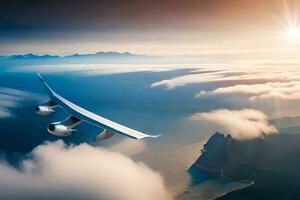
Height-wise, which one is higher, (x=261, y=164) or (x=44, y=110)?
(x=44, y=110)

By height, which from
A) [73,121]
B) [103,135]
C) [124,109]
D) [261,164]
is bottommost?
[261,164]

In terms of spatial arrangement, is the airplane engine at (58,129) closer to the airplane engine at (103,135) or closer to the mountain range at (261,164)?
the airplane engine at (103,135)

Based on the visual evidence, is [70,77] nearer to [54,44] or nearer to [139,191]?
[54,44]

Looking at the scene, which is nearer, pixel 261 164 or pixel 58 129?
pixel 58 129

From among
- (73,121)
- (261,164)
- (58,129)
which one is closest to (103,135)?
(73,121)

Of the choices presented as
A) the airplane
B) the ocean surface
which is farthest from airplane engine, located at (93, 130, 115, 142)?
the ocean surface

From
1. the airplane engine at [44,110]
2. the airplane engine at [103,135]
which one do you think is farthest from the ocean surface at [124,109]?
the airplane engine at [103,135]

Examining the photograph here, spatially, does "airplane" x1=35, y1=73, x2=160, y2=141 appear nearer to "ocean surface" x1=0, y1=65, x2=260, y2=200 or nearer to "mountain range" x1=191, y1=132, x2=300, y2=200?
"ocean surface" x1=0, y1=65, x2=260, y2=200

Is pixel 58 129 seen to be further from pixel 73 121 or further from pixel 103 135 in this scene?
pixel 103 135
